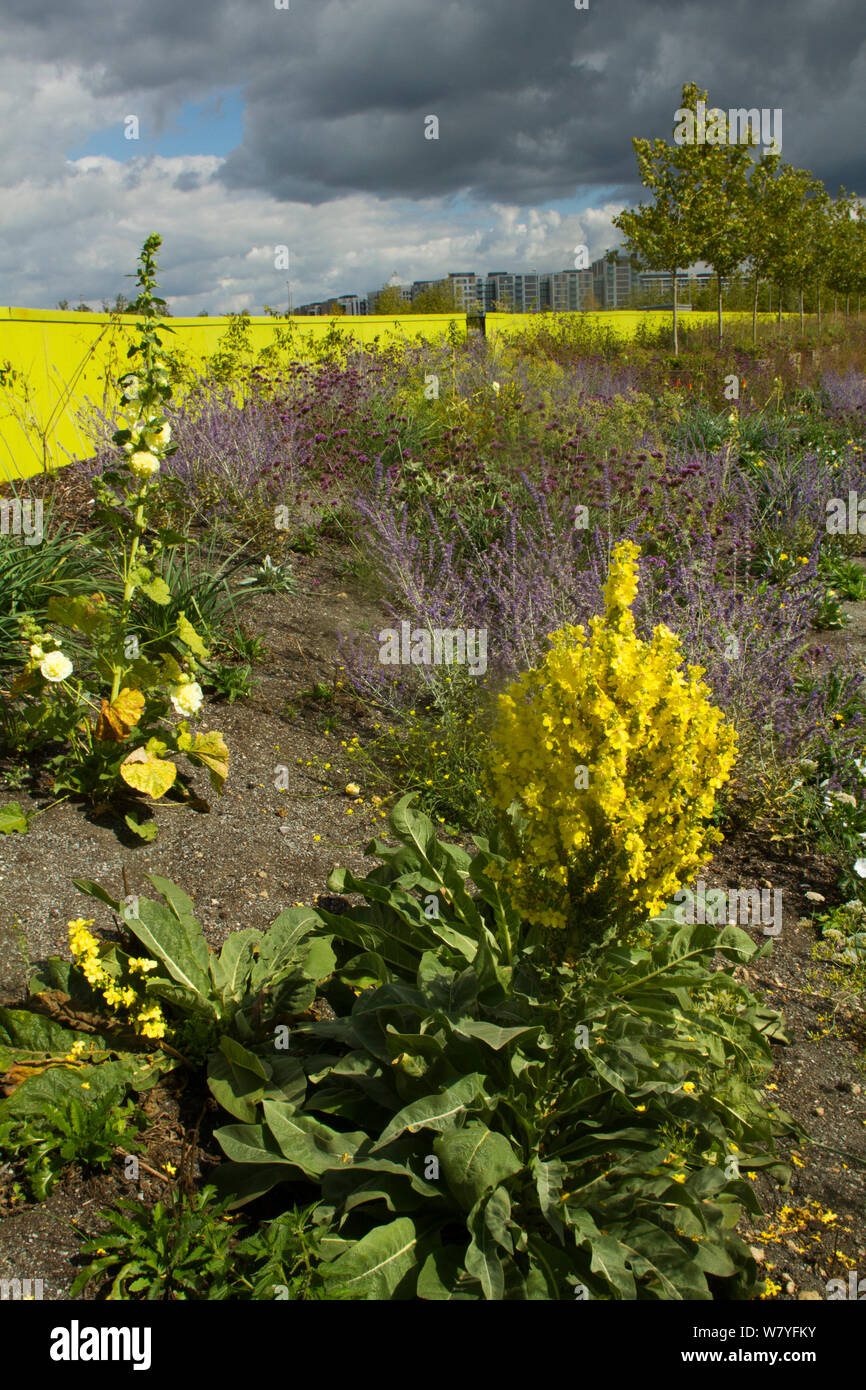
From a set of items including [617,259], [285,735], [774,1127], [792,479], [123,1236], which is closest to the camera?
[123,1236]

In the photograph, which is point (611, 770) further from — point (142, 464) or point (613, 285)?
point (613, 285)

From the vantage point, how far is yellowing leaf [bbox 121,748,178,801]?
9.76 ft

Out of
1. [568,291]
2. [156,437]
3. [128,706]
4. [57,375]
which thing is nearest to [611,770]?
[128,706]

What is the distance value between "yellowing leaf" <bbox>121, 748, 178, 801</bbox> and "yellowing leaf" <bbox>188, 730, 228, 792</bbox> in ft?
0.40

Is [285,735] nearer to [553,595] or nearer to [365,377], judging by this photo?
[553,595]

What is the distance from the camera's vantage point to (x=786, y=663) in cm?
443

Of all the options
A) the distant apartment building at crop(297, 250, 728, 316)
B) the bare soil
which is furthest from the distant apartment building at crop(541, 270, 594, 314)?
the bare soil

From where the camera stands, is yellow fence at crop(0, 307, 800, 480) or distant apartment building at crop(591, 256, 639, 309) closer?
yellow fence at crop(0, 307, 800, 480)

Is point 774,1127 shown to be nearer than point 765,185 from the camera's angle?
Yes

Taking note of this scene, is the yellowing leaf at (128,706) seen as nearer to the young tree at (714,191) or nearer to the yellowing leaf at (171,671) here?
the yellowing leaf at (171,671)

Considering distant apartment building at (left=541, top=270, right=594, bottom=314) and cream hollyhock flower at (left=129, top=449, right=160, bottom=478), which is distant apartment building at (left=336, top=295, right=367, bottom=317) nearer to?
distant apartment building at (left=541, top=270, right=594, bottom=314)

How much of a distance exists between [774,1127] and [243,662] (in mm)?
3189

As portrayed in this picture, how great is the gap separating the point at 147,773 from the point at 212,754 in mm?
250

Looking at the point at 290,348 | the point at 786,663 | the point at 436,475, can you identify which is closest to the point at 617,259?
the point at 290,348
